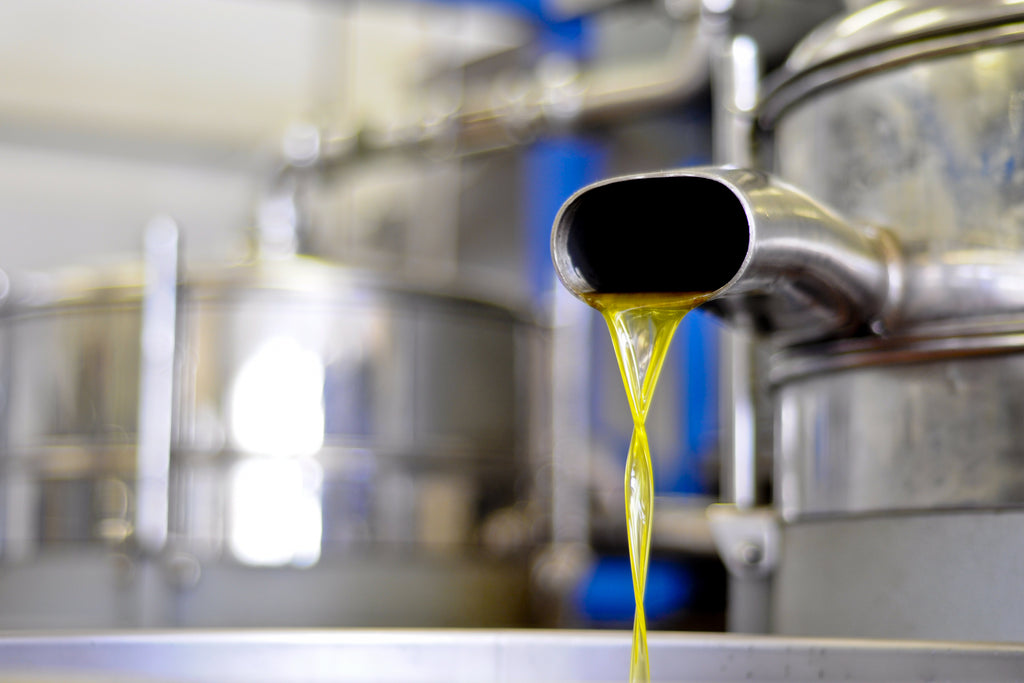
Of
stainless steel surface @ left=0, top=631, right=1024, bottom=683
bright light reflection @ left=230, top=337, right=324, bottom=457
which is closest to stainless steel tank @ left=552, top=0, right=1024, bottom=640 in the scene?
stainless steel surface @ left=0, top=631, right=1024, bottom=683

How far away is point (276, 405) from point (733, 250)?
5.76 feet

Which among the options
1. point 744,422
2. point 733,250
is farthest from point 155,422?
point 733,250

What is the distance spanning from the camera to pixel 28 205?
5.29 m

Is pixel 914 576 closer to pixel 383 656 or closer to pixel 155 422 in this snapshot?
pixel 383 656

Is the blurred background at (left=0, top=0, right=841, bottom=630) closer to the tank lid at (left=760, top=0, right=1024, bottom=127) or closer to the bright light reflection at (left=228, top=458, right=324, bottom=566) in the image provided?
the bright light reflection at (left=228, top=458, right=324, bottom=566)

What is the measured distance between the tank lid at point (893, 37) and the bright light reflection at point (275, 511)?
5.39 ft

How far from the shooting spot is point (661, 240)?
909 millimetres

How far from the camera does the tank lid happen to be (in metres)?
0.95

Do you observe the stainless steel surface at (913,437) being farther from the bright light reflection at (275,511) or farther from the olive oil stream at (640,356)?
the bright light reflection at (275,511)

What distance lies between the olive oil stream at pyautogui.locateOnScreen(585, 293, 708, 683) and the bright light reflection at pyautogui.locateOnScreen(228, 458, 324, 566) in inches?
68.1

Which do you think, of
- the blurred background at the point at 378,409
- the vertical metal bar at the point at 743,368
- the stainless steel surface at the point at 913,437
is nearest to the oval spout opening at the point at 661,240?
the stainless steel surface at the point at 913,437

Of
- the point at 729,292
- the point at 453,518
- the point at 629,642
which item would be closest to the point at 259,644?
the point at 629,642

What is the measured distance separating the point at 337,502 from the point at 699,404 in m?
0.89

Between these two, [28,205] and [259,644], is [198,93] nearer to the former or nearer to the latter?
[28,205]
